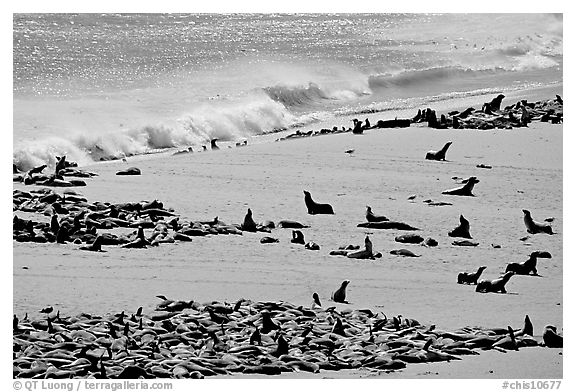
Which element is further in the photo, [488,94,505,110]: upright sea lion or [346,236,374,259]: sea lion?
[488,94,505,110]: upright sea lion

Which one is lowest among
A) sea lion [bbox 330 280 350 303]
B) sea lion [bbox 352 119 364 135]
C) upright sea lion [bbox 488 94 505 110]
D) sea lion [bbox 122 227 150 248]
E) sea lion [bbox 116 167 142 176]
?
sea lion [bbox 330 280 350 303]

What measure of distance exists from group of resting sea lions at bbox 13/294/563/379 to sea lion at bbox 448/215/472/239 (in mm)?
2462

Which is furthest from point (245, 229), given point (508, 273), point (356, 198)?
point (508, 273)

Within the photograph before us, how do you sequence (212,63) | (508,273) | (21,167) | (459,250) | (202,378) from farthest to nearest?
1. (212,63)
2. (21,167)
3. (459,250)
4. (508,273)
5. (202,378)

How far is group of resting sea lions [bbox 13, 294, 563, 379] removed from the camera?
9141mm

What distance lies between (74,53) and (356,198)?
11.4 m

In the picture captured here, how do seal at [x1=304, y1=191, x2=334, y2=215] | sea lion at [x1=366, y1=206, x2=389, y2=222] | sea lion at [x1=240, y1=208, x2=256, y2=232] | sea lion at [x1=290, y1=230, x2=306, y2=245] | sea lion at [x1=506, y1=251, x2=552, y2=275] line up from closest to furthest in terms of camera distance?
sea lion at [x1=506, y1=251, x2=552, y2=275]
sea lion at [x1=290, y1=230, x2=306, y2=245]
sea lion at [x1=240, y1=208, x2=256, y2=232]
sea lion at [x1=366, y1=206, x2=389, y2=222]
seal at [x1=304, y1=191, x2=334, y2=215]

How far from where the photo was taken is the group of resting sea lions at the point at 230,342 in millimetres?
9141

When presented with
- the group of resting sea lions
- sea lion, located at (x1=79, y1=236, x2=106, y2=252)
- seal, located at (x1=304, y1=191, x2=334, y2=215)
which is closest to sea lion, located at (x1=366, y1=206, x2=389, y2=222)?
seal, located at (x1=304, y1=191, x2=334, y2=215)

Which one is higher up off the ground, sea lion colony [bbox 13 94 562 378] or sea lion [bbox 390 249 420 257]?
sea lion [bbox 390 249 420 257]

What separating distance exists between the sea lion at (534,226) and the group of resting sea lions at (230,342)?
8.70 feet

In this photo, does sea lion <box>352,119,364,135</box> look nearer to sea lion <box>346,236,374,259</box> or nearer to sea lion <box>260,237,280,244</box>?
sea lion <box>260,237,280,244</box>

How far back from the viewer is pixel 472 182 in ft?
44.8
